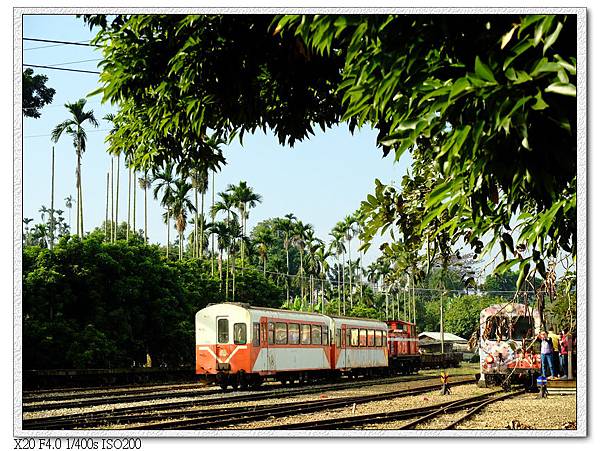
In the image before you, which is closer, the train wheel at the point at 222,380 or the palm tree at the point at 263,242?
the palm tree at the point at 263,242

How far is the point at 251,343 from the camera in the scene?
16.9m

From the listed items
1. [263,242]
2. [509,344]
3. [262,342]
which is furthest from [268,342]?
[263,242]

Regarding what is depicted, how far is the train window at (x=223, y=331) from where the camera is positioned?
53.3ft

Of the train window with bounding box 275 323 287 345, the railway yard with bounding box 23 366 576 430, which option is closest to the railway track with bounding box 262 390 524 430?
the railway yard with bounding box 23 366 576 430

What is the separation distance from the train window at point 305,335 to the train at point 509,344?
A: 19.9ft

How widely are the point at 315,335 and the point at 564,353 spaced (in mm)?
11347

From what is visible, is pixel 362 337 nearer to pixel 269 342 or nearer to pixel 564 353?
pixel 269 342

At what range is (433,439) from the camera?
7.43m

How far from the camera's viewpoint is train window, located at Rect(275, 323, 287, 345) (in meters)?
17.3

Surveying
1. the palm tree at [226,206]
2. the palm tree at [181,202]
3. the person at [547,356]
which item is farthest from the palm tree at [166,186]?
the person at [547,356]

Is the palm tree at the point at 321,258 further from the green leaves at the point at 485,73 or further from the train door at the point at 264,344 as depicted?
the train door at the point at 264,344

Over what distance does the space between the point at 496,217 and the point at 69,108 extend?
15.6 feet
